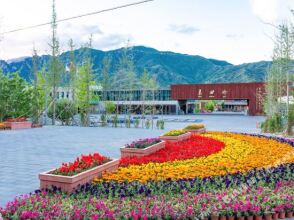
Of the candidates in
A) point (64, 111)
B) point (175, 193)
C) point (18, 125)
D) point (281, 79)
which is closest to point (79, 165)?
point (175, 193)

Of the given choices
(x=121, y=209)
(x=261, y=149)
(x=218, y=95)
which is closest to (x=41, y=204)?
(x=121, y=209)

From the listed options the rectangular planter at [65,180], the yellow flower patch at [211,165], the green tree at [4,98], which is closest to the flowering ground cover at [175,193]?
the yellow flower patch at [211,165]

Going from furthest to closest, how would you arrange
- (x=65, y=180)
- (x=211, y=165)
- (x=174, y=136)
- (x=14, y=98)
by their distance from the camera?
1. (x=14, y=98)
2. (x=174, y=136)
3. (x=211, y=165)
4. (x=65, y=180)

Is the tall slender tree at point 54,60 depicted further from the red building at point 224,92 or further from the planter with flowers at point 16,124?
the red building at point 224,92

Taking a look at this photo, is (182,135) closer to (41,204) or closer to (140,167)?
(140,167)

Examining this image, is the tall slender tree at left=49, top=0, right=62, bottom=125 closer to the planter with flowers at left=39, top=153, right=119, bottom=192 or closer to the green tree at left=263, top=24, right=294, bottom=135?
the green tree at left=263, top=24, right=294, bottom=135

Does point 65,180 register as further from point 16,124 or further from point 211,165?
point 16,124

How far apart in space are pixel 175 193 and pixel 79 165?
8.21 feet

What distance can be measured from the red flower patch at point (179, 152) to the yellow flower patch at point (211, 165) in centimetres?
49

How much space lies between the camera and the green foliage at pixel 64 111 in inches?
1332

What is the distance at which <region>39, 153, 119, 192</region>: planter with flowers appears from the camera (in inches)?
284

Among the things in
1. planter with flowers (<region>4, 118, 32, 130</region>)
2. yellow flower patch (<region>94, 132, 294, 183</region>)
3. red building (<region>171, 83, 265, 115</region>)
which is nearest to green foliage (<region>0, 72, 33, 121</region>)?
planter with flowers (<region>4, 118, 32, 130</region>)

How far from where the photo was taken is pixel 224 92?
7056 cm

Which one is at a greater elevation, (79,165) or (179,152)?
(79,165)
